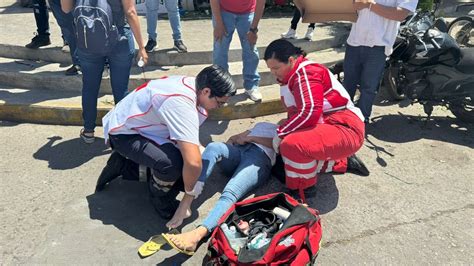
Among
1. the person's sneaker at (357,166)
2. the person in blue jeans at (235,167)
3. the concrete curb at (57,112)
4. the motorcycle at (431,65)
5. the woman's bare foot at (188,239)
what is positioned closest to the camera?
the woman's bare foot at (188,239)

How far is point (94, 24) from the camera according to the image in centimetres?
364

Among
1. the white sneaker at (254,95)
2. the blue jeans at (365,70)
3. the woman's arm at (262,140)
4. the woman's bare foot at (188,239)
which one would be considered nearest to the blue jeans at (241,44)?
the white sneaker at (254,95)

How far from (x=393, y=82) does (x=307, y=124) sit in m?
2.40

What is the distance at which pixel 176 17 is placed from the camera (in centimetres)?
545

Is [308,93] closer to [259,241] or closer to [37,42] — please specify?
[259,241]

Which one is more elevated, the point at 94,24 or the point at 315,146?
the point at 94,24

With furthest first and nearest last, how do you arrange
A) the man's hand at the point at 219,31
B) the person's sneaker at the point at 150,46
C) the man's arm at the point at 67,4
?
the person's sneaker at the point at 150,46 → the man's hand at the point at 219,31 → the man's arm at the point at 67,4

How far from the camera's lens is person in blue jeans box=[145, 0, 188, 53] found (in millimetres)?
5375

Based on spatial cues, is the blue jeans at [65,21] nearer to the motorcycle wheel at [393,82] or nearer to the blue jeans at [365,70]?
the blue jeans at [365,70]

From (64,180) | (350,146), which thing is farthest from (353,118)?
(64,180)

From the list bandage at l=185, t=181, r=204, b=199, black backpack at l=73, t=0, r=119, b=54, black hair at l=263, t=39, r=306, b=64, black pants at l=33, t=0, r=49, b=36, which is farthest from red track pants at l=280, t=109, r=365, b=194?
black pants at l=33, t=0, r=49, b=36

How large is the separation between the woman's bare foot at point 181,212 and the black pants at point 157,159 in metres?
0.15

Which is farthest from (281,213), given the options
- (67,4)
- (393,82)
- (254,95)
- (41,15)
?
(41,15)

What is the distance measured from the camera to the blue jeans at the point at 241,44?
4.49m
